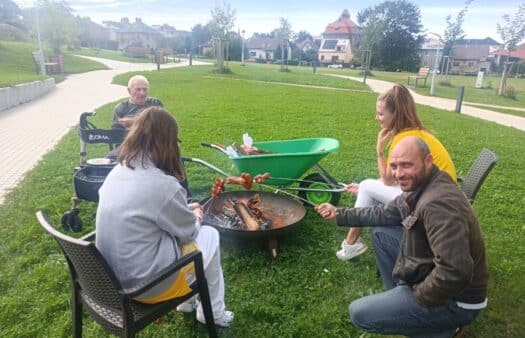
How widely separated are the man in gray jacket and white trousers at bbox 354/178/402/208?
887 millimetres

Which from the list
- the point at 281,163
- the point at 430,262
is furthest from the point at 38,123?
the point at 430,262

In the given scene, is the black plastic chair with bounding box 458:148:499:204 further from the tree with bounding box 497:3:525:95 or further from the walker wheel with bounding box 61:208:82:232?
the tree with bounding box 497:3:525:95

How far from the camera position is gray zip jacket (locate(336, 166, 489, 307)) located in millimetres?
1643

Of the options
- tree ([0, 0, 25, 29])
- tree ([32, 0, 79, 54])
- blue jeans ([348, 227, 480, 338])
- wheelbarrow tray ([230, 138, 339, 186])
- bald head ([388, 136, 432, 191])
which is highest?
tree ([0, 0, 25, 29])

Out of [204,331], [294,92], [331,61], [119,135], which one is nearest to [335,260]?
[204,331]

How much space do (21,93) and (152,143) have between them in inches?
459

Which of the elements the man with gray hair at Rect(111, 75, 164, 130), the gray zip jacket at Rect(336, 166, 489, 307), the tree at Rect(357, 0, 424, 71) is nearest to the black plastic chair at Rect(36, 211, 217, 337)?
the gray zip jacket at Rect(336, 166, 489, 307)

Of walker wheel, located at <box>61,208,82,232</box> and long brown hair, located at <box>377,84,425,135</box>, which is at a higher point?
long brown hair, located at <box>377,84,425,135</box>

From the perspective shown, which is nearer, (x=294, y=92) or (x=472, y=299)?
(x=472, y=299)

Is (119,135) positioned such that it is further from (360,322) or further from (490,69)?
(490,69)

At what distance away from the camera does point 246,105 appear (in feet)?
39.0

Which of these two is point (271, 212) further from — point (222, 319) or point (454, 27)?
point (454, 27)

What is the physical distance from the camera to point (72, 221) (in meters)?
3.69

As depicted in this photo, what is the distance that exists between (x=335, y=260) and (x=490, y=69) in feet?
200
